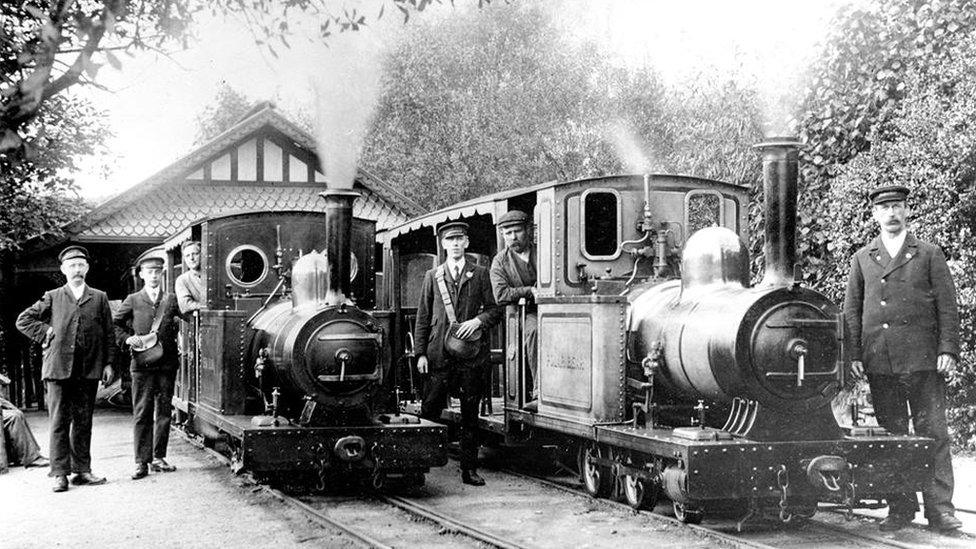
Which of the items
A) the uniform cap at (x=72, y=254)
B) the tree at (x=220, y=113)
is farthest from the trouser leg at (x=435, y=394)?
the tree at (x=220, y=113)

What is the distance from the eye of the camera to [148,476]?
905 cm

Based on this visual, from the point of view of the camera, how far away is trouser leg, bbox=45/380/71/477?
328 inches

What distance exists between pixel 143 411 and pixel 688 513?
4954 mm

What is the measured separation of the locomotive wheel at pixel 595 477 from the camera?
7.58 m

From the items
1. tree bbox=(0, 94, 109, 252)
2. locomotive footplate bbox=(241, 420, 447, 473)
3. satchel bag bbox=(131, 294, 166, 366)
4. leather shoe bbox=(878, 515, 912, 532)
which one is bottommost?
leather shoe bbox=(878, 515, 912, 532)

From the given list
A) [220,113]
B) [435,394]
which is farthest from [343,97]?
[220,113]

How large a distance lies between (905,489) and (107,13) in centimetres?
523

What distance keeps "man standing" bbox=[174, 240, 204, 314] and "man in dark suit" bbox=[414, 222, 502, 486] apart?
2.10 metres

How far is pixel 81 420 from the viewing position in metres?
8.45

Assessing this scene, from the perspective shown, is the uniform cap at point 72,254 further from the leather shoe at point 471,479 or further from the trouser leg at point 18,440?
the leather shoe at point 471,479

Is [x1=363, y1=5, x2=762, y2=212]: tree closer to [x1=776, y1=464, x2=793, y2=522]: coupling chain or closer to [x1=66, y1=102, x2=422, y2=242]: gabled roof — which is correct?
[x1=66, y1=102, x2=422, y2=242]: gabled roof

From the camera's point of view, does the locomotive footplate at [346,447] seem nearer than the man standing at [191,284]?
Yes

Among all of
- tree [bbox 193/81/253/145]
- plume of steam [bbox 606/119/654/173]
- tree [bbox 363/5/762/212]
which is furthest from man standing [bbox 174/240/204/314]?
tree [bbox 193/81/253/145]

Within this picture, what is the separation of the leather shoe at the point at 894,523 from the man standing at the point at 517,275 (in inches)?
113
